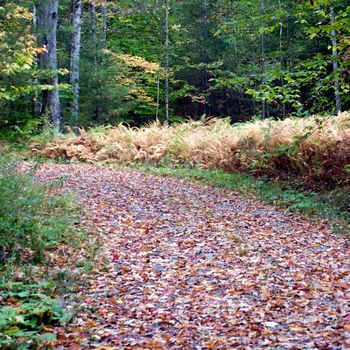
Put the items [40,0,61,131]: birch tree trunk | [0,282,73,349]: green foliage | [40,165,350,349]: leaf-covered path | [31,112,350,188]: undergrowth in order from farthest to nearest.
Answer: [40,0,61,131]: birch tree trunk < [31,112,350,188]: undergrowth < [40,165,350,349]: leaf-covered path < [0,282,73,349]: green foliage

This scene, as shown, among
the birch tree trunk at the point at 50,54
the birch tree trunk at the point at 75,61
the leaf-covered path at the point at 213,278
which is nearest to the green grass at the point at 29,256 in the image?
the leaf-covered path at the point at 213,278

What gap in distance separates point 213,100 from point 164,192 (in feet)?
56.2

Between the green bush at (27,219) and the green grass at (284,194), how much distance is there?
4.58m

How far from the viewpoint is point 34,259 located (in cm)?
521

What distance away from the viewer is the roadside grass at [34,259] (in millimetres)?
3522

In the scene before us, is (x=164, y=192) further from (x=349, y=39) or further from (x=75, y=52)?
(x=75, y=52)

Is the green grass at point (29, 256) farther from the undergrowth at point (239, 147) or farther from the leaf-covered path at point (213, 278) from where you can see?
the undergrowth at point (239, 147)

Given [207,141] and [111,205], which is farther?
[207,141]

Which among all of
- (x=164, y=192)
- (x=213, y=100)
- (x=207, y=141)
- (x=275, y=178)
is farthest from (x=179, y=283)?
(x=213, y=100)

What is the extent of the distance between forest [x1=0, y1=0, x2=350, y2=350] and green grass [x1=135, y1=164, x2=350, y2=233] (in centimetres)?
5

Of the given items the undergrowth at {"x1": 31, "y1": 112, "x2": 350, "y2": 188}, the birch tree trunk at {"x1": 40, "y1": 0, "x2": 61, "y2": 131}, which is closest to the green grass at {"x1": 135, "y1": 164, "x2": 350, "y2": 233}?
the undergrowth at {"x1": 31, "y1": 112, "x2": 350, "y2": 188}

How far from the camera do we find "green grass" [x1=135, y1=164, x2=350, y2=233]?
8.41 metres

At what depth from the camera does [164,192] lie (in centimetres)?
984

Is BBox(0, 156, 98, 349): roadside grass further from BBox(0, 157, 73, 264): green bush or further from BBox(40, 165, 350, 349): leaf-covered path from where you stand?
BBox(40, 165, 350, 349): leaf-covered path
